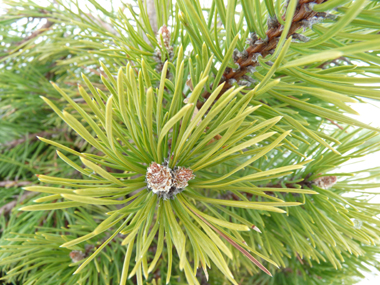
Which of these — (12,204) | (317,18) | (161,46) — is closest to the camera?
(317,18)

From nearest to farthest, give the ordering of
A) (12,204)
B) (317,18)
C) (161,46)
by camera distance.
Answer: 1. (317,18)
2. (161,46)
3. (12,204)

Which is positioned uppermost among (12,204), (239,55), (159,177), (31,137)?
(239,55)

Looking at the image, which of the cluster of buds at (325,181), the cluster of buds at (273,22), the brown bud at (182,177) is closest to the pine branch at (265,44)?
the cluster of buds at (273,22)

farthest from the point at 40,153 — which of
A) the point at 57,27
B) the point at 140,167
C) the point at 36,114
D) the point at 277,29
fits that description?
the point at 277,29

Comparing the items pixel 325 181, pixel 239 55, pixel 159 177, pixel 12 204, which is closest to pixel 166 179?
pixel 159 177

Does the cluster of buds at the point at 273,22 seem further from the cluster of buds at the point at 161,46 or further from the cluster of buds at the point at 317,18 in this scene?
the cluster of buds at the point at 161,46

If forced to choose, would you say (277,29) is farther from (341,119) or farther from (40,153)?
(40,153)

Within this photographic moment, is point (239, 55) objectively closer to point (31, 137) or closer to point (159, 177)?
point (159, 177)

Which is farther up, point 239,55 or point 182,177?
point 239,55
